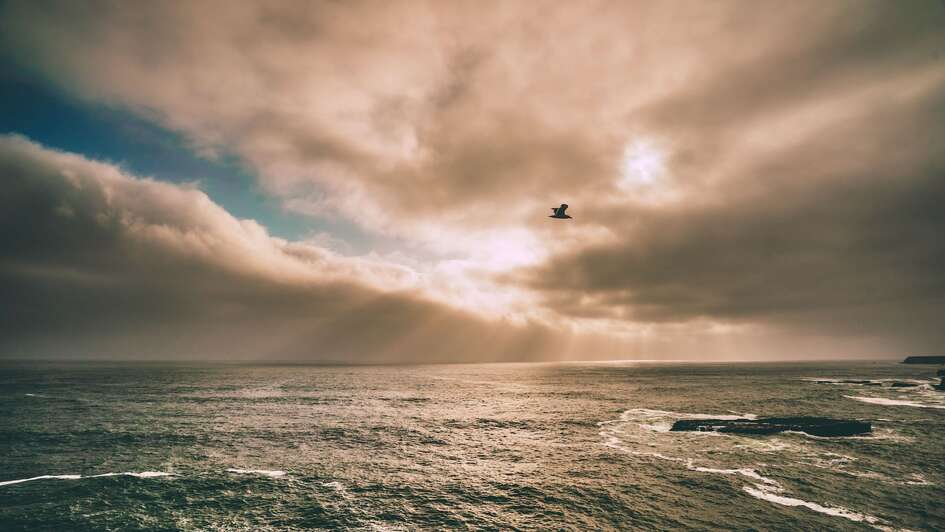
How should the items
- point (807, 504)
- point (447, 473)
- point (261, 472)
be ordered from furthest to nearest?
point (447, 473) < point (261, 472) < point (807, 504)

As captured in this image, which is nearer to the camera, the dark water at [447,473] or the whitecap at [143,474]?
the dark water at [447,473]

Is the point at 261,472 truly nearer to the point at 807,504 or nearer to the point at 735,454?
the point at 807,504

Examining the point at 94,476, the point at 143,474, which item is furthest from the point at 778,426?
the point at 94,476

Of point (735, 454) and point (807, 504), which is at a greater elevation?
point (807, 504)

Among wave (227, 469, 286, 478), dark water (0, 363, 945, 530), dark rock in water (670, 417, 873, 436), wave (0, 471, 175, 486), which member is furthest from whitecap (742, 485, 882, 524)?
wave (0, 471, 175, 486)

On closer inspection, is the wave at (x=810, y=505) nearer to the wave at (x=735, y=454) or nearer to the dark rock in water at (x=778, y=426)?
the wave at (x=735, y=454)

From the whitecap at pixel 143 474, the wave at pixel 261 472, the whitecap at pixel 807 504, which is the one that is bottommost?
the wave at pixel 261 472

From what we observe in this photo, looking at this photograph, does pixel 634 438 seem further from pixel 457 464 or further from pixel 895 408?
pixel 895 408

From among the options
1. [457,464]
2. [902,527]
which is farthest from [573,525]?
[902,527]

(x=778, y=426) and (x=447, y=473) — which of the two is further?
(x=778, y=426)

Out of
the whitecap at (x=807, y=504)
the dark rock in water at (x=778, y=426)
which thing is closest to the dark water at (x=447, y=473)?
the whitecap at (x=807, y=504)
